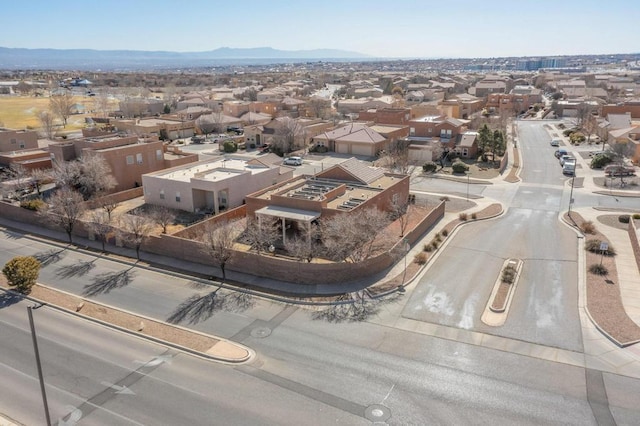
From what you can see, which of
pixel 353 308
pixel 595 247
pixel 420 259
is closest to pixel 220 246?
pixel 353 308

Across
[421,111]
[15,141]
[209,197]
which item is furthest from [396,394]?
[421,111]

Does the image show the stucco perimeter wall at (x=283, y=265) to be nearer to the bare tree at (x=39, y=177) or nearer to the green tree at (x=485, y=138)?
the bare tree at (x=39, y=177)

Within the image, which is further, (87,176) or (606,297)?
(87,176)

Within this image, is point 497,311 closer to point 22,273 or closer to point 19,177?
point 22,273

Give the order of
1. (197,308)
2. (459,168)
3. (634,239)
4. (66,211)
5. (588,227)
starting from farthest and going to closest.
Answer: (459,168)
(588,227)
(66,211)
(634,239)
(197,308)

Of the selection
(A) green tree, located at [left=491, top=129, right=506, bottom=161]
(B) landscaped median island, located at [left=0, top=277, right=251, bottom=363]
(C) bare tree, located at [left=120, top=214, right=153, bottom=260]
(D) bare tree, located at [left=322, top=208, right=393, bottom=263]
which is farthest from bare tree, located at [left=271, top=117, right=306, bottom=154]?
(B) landscaped median island, located at [left=0, top=277, right=251, bottom=363]

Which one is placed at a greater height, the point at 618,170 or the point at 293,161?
the point at 293,161
